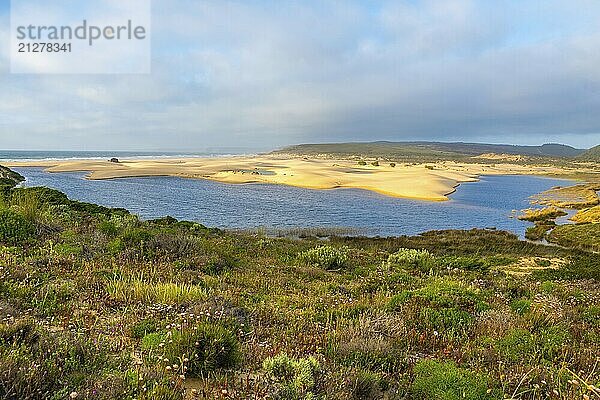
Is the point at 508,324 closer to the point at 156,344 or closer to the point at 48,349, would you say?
the point at 156,344

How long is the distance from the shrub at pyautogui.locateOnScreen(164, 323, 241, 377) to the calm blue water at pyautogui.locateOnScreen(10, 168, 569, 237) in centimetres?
2405

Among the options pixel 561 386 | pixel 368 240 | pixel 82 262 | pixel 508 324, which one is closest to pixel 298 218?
pixel 368 240

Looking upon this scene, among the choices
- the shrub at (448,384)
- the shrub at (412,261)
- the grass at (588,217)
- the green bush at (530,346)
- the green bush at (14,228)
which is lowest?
the grass at (588,217)

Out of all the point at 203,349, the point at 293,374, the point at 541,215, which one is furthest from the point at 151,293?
the point at 541,215

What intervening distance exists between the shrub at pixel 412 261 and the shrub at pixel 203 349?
34.8 ft

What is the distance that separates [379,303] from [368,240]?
17832 millimetres

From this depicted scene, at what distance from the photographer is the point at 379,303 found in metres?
7.69

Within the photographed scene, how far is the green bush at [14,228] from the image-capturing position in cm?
1032

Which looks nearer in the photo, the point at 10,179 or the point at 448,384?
the point at 448,384

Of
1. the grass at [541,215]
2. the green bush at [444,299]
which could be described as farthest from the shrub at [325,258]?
the grass at [541,215]

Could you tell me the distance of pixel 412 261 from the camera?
50.1 feet

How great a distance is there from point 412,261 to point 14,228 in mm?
12707

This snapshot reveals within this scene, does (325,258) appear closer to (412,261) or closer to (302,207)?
(412,261)

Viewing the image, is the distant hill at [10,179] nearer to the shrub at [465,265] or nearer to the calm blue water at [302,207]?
the calm blue water at [302,207]
